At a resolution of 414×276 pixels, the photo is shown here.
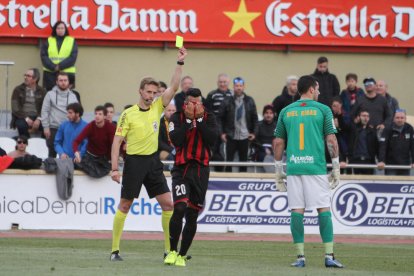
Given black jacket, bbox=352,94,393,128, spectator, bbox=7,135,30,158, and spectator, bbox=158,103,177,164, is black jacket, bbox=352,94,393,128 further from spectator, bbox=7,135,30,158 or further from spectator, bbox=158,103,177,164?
spectator, bbox=7,135,30,158

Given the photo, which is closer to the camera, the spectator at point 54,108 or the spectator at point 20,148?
A: the spectator at point 20,148

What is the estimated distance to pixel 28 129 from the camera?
20.4 meters

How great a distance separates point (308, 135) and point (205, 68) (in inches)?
476

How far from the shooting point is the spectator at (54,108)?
19.8 meters

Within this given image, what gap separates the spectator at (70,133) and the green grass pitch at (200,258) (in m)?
2.76

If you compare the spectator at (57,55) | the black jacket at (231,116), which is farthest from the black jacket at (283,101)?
the spectator at (57,55)

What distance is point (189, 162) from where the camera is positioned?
39.9 ft

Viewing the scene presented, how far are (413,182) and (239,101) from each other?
11.6ft

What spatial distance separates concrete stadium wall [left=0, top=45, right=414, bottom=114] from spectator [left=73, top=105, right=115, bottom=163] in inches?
178

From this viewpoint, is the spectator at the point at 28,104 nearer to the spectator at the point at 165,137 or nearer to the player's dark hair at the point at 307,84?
the spectator at the point at 165,137

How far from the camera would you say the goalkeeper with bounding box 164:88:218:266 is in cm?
1207

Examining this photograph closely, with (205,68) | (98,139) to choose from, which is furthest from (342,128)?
(98,139)

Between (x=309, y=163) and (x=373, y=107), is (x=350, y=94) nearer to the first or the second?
(x=373, y=107)

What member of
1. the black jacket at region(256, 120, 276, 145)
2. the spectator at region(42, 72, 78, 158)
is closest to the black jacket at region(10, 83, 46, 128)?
the spectator at region(42, 72, 78, 158)
